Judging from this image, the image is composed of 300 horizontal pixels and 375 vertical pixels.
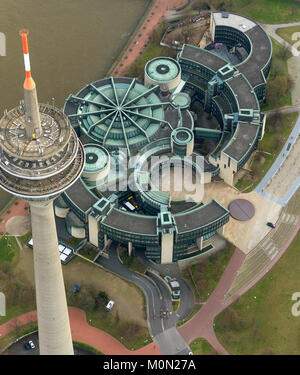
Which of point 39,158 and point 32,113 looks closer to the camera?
Result: point 32,113

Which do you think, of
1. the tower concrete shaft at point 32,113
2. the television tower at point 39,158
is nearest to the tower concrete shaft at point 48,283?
the television tower at point 39,158

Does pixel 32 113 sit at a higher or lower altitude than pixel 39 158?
higher

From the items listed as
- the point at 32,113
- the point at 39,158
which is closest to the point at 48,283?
the point at 39,158

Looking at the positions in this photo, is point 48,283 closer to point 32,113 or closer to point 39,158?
point 39,158

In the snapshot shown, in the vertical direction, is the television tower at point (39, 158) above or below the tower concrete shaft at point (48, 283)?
above

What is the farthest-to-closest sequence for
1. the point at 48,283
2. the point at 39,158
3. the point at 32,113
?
the point at 48,283, the point at 39,158, the point at 32,113

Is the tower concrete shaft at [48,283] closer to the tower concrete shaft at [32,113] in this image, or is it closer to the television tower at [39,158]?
the television tower at [39,158]

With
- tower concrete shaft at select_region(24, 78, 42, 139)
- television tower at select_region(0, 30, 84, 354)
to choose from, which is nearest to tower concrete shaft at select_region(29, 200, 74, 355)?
television tower at select_region(0, 30, 84, 354)

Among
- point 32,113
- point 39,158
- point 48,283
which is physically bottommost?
point 48,283
